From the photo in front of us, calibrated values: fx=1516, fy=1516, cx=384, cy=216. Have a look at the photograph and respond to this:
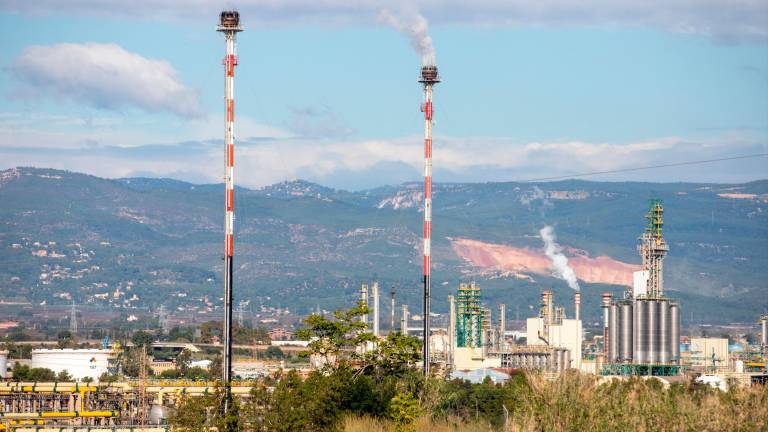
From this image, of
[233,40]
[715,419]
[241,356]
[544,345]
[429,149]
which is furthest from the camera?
Result: [241,356]

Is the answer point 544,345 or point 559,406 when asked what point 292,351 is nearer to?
point 544,345

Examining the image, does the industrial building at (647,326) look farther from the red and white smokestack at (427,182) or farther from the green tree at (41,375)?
the red and white smokestack at (427,182)

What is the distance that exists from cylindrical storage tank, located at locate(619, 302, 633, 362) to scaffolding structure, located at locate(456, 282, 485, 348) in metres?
17.9

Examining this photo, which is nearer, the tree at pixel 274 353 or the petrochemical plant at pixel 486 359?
the petrochemical plant at pixel 486 359

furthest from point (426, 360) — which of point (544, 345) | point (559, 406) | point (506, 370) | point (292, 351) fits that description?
point (292, 351)

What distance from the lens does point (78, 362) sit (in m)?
140

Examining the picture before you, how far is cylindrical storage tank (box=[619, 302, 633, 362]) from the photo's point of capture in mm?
131250

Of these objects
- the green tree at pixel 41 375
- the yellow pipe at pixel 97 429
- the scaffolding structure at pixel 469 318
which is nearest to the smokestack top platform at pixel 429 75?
the yellow pipe at pixel 97 429

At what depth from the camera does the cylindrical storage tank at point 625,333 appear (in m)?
131

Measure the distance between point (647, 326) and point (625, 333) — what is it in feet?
7.70

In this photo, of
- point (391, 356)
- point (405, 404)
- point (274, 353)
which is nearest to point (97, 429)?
point (391, 356)

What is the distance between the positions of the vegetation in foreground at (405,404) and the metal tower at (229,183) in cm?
166

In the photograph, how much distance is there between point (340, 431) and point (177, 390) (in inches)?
2141

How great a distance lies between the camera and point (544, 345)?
147 meters
